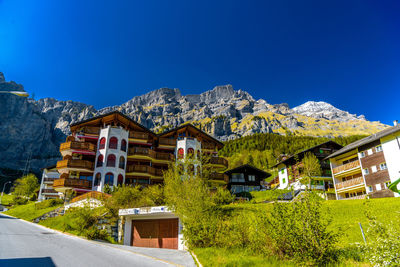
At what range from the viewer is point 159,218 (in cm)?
2042

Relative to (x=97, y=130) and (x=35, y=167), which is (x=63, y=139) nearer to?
(x=35, y=167)

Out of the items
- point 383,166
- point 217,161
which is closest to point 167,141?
point 217,161

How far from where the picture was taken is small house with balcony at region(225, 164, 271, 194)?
175 feet

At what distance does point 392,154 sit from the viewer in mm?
30484

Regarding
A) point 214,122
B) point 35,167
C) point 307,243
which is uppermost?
point 214,122

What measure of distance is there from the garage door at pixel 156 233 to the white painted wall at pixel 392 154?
1075 inches

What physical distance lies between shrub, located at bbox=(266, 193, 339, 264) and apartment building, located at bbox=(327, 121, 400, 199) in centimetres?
2639

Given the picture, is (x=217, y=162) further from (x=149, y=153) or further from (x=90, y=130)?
(x=90, y=130)

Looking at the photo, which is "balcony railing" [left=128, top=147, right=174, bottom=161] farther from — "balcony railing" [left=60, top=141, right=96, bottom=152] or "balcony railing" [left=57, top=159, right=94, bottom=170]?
"balcony railing" [left=57, top=159, right=94, bottom=170]

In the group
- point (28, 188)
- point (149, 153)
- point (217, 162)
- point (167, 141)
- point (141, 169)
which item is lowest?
point (141, 169)

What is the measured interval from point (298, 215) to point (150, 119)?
629 ft

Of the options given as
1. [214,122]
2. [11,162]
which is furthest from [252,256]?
[214,122]

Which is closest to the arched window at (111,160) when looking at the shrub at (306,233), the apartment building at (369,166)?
the shrub at (306,233)

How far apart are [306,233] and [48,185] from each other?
66275 millimetres
